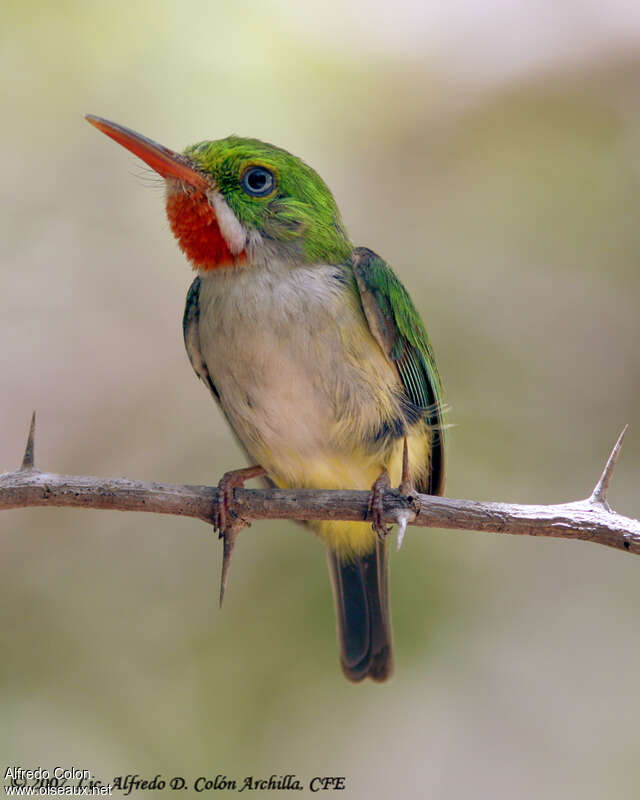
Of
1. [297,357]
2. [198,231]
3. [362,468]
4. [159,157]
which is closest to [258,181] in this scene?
[198,231]

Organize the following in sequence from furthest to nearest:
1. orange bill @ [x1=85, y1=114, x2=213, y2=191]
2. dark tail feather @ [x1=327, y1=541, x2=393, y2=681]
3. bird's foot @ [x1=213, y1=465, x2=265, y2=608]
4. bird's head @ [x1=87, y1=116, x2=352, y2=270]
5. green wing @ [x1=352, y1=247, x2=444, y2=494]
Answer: dark tail feather @ [x1=327, y1=541, x2=393, y2=681] < green wing @ [x1=352, y1=247, x2=444, y2=494] < bird's head @ [x1=87, y1=116, x2=352, y2=270] < bird's foot @ [x1=213, y1=465, x2=265, y2=608] < orange bill @ [x1=85, y1=114, x2=213, y2=191]

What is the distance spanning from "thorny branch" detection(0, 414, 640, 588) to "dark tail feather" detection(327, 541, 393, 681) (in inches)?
42.0

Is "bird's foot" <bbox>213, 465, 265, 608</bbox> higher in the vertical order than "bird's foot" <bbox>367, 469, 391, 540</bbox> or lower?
lower

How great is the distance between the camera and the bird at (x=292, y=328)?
139 inches

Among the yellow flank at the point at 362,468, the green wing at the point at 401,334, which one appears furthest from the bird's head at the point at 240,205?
the yellow flank at the point at 362,468

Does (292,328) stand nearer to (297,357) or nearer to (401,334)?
(297,357)

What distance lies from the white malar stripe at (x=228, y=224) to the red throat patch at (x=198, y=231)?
0.02 meters

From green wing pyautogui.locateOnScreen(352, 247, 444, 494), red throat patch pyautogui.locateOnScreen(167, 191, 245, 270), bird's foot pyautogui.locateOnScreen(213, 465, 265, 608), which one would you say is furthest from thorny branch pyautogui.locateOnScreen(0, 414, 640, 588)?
red throat patch pyautogui.locateOnScreen(167, 191, 245, 270)

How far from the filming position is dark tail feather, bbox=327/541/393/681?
4.10 m

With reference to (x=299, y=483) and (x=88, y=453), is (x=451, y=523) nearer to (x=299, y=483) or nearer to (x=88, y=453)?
(x=299, y=483)

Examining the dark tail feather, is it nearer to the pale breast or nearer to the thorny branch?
the pale breast

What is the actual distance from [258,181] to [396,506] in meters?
1.36

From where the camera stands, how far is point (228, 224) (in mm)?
3520

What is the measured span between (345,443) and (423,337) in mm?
586
